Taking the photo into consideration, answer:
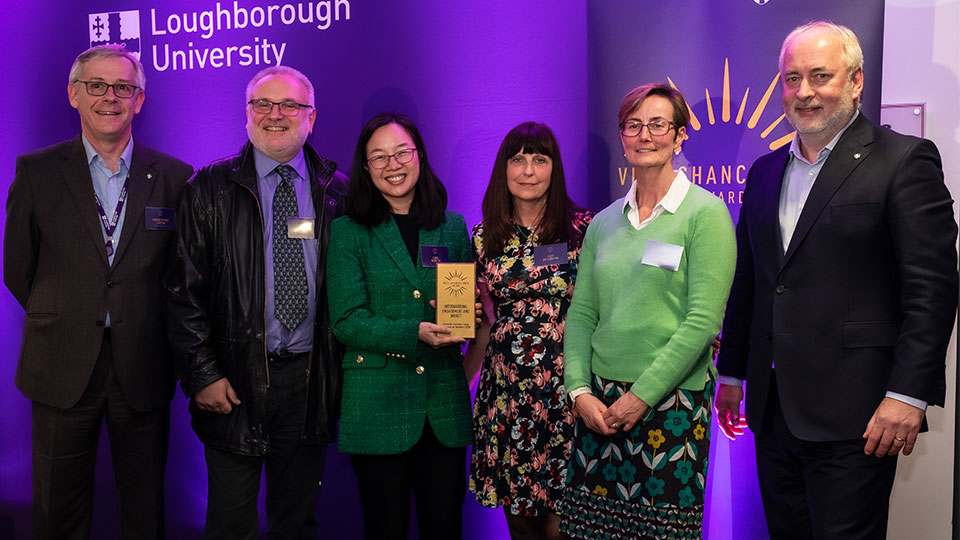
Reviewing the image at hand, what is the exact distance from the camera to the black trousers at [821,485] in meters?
2.30

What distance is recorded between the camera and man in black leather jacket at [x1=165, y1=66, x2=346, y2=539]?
2.96 meters

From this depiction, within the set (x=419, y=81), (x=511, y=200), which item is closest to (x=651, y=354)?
(x=511, y=200)

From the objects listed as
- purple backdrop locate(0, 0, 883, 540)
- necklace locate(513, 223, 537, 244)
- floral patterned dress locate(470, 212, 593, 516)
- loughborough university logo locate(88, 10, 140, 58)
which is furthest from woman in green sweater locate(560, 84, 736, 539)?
loughborough university logo locate(88, 10, 140, 58)

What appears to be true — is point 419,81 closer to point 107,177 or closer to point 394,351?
point 107,177

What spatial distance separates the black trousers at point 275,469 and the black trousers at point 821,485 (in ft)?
5.71

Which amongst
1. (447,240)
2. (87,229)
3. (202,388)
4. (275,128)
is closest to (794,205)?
(447,240)

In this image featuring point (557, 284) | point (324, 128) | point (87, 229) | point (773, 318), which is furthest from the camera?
point (324, 128)

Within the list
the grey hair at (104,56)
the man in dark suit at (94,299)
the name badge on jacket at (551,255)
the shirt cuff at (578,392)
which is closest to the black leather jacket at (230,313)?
the man in dark suit at (94,299)

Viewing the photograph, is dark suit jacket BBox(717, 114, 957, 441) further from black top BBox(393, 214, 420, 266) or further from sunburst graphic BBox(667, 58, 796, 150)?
black top BBox(393, 214, 420, 266)

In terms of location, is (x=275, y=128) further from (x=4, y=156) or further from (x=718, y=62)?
(x=4, y=156)

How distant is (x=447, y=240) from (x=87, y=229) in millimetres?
1572

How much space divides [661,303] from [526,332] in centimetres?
56

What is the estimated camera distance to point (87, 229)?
3250 mm

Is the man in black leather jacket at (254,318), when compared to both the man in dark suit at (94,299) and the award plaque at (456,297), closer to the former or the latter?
the man in dark suit at (94,299)
